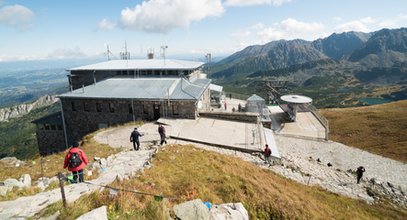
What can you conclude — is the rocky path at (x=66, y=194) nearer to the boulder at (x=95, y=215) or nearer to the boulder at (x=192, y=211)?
the boulder at (x=95, y=215)

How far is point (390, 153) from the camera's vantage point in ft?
112

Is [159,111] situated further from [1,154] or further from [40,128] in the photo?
[1,154]

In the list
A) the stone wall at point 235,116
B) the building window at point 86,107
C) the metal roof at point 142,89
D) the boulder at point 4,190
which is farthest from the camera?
the building window at point 86,107

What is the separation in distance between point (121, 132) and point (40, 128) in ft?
58.3

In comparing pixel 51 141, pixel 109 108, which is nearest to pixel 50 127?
pixel 51 141

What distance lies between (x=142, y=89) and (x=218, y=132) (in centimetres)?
1265

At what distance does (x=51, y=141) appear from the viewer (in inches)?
1419

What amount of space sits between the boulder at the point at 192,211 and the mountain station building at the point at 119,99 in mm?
21564

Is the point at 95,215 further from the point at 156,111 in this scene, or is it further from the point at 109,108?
the point at 109,108

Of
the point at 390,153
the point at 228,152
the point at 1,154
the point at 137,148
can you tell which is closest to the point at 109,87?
the point at 137,148

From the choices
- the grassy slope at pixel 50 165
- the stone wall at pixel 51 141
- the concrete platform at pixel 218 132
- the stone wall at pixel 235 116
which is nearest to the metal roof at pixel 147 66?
the stone wall at pixel 235 116

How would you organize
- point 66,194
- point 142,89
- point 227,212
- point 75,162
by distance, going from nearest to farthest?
point 227,212 < point 66,194 < point 75,162 < point 142,89

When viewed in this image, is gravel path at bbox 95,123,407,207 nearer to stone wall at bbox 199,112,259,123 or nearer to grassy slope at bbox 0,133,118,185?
grassy slope at bbox 0,133,118,185

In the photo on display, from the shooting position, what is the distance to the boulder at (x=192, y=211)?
7.90 metres
